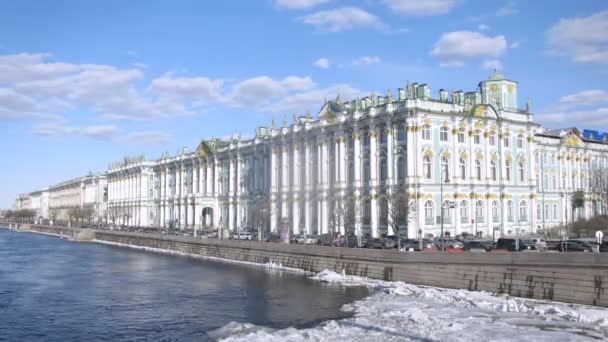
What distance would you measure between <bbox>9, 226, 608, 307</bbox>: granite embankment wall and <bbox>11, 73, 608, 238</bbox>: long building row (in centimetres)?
932

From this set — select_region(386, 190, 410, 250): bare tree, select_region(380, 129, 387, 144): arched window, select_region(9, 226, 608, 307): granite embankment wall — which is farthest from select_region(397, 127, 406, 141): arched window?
select_region(9, 226, 608, 307): granite embankment wall

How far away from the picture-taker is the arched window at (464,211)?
227ft

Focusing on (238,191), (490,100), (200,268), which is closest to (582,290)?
(200,268)

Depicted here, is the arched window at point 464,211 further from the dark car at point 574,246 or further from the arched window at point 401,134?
the dark car at point 574,246

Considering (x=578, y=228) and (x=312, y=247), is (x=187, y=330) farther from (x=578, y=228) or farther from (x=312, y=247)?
(x=578, y=228)

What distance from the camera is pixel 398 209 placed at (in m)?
62.8

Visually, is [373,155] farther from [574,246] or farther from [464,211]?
[574,246]

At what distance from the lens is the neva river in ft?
97.3

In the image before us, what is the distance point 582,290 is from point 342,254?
21.3m

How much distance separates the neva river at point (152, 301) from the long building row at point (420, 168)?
639 inches

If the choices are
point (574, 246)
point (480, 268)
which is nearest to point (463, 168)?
point (574, 246)

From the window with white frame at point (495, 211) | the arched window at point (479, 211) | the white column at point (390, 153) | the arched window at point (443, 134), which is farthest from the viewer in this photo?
the window with white frame at point (495, 211)

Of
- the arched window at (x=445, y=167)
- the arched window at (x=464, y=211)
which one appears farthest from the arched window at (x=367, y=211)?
the arched window at (x=464, y=211)

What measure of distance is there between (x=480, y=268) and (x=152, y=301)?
20.7m
